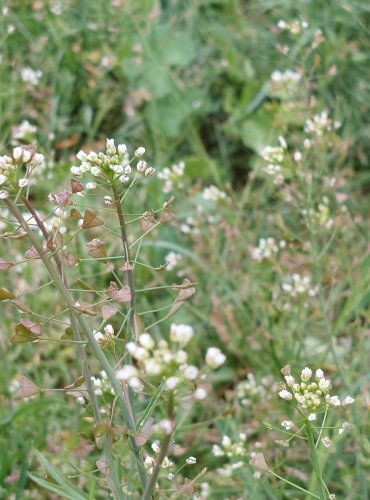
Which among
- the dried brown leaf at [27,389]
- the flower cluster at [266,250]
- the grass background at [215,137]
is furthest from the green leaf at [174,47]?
the dried brown leaf at [27,389]

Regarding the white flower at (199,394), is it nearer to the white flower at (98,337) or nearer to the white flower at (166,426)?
the white flower at (166,426)

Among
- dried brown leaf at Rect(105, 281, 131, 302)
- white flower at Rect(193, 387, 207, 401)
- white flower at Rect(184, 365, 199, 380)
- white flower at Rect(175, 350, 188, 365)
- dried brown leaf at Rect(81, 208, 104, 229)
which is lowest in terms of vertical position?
dried brown leaf at Rect(105, 281, 131, 302)

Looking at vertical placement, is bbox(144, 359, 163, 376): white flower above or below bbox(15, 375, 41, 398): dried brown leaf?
above

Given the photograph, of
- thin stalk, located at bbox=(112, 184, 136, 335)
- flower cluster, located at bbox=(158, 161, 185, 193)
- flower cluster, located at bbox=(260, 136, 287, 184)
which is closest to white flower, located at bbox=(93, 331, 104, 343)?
thin stalk, located at bbox=(112, 184, 136, 335)

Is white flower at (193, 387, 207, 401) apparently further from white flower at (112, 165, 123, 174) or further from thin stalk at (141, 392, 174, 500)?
white flower at (112, 165, 123, 174)

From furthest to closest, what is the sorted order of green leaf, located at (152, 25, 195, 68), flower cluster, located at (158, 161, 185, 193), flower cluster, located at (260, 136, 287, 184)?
1. green leaf, located at (152, 25, 195, 68)
2. flower cluster, located at (158, 161, 185, 193)
3. flower cluster, located at (260, 136, 287, 184)

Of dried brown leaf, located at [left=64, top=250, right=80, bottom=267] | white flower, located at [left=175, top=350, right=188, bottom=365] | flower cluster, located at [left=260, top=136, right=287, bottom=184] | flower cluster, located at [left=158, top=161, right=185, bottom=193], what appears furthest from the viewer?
flower cluster, located at [left=158, top=161, right=185, bottom=193]

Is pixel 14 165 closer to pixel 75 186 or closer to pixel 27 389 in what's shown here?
pixel 75 186

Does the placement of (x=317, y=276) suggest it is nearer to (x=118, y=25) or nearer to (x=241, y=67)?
(x=241, y=67)
